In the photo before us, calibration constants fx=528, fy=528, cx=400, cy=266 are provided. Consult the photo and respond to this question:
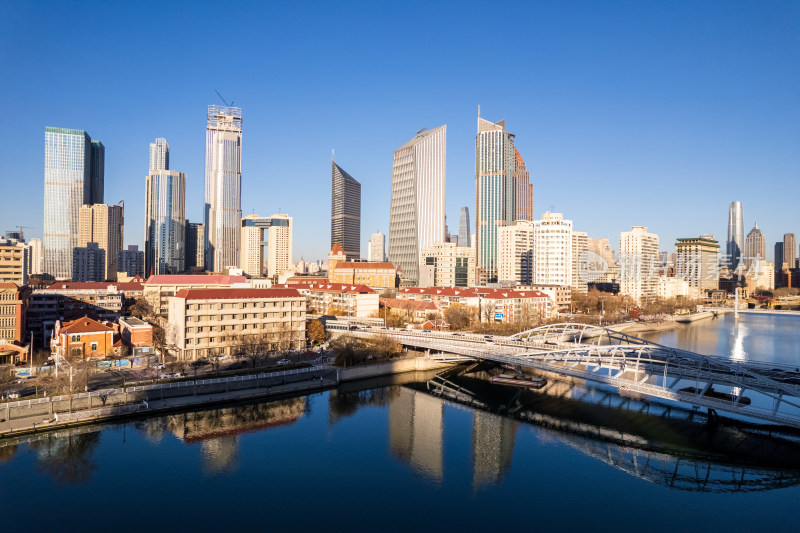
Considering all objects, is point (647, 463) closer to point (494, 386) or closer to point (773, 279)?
point (494, 386)

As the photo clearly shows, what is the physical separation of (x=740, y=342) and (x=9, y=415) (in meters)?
52.5

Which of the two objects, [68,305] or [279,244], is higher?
[279,244]

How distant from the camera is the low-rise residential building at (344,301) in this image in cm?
4928

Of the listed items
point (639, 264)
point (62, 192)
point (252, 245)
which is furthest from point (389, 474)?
point (252, 245)

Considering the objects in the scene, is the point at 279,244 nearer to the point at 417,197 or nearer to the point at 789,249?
the point at 417,197

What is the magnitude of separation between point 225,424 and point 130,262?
11260cm

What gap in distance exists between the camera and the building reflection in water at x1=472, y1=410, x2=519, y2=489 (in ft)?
57.7

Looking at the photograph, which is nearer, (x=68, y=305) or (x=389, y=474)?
(x=389, y=474)

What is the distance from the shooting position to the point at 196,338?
100.0 ft

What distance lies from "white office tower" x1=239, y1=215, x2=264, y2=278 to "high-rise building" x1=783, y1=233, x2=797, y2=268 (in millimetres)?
141876

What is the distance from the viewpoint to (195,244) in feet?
471

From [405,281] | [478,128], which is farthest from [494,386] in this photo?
[478,128]

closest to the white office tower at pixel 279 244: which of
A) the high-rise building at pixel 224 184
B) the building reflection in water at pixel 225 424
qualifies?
the high-rise building at pixel 224 184

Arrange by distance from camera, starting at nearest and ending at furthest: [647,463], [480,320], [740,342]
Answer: [647,463] → [740,342] → [480,320]
